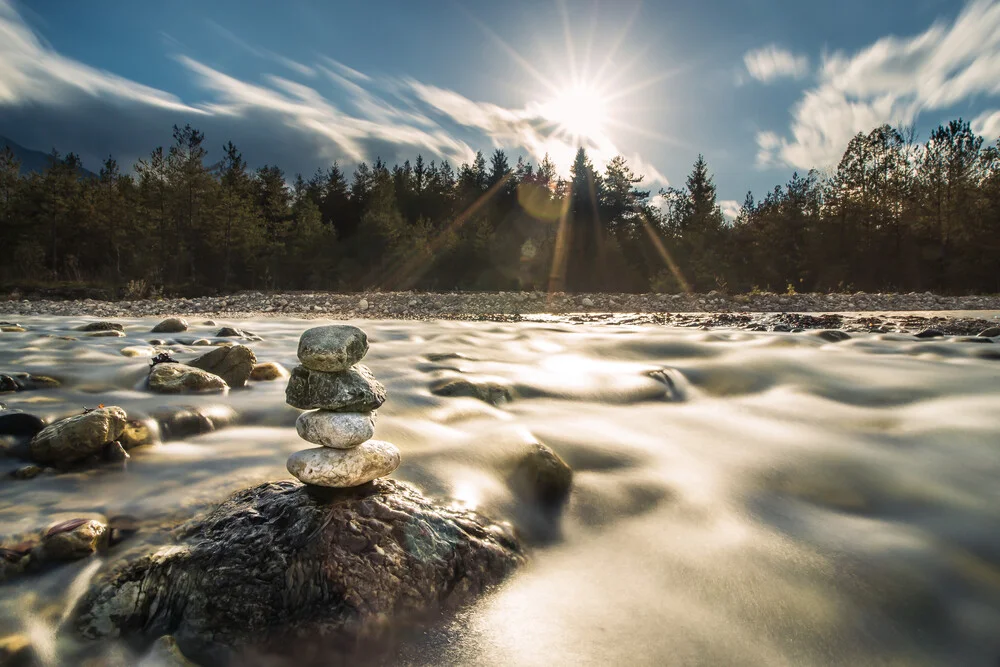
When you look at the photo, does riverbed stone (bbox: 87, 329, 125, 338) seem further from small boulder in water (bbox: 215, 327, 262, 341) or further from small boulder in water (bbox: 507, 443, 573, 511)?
small boulder in water (bbox: 507, 443, 573, 511)

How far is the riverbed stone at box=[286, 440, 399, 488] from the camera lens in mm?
2230

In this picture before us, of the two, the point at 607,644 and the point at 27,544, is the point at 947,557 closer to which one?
the point at 607,644

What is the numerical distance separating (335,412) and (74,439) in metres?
1.62

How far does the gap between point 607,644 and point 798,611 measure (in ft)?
2.66

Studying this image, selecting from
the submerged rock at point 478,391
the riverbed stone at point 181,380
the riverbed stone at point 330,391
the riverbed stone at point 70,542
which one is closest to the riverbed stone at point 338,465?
the riverbed stone at point 330,391

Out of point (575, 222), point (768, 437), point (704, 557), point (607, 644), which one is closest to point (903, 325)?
point (768, 437)

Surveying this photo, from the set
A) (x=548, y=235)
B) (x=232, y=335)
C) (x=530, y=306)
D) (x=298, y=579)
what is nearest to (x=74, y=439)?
(x=298, y=579)

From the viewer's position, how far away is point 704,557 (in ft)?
7.89

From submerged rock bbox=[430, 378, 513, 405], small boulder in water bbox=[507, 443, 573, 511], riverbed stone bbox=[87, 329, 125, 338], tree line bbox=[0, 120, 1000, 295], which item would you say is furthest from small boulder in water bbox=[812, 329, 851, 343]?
tree line bbox=[0, 120, 1000, 295]

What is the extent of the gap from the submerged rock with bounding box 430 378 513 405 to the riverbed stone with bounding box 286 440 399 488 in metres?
2.38

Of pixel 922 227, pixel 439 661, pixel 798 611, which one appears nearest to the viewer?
pixel 439 661

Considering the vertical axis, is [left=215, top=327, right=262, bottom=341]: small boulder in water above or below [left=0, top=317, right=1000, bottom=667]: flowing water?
below

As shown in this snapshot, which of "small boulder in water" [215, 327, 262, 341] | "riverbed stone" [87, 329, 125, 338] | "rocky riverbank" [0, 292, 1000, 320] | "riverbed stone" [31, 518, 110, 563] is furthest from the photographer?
"rocky riverbank" [0, 292, 1000, 320]

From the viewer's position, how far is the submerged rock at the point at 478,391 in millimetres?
4793
